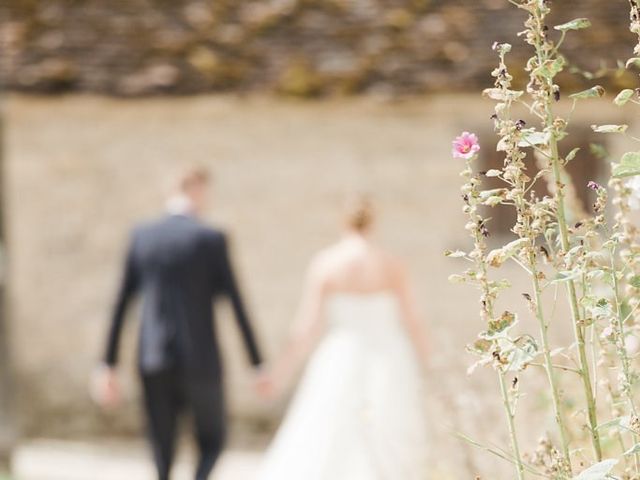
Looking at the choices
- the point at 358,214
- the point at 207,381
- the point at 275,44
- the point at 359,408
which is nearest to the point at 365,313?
the point at 358,214

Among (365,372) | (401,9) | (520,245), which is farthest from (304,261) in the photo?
(520,245)

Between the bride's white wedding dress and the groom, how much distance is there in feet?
1.59

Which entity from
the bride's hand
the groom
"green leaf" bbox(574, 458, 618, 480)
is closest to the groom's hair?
the groom

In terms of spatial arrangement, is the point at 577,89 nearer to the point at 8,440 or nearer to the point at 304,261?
the point at 304,261

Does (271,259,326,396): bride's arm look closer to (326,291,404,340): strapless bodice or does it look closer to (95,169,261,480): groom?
(326,291,404,340): strapless bodice

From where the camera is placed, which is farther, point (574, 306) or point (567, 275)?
point (574, 306)

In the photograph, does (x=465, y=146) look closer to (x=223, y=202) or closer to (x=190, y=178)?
(x=190, y=178)

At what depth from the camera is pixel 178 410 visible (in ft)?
20.4

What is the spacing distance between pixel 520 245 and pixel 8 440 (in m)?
8.52

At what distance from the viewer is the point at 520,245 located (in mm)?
2494

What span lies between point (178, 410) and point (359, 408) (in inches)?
37.8

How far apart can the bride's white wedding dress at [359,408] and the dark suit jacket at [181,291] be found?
0.64 meters

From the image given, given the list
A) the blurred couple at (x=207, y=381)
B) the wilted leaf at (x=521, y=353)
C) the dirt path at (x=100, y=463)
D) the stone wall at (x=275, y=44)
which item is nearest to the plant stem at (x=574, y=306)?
the wilted leaf at (x=521, y=353)

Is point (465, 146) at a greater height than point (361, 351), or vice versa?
point (465, 146)
